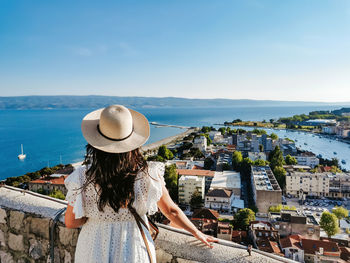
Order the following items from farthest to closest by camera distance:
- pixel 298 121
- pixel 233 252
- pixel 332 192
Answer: pixel 298 121
pixel 332 192
pixel 233 252

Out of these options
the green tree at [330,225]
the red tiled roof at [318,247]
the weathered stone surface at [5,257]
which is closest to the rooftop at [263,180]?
the green tree at [330,225]

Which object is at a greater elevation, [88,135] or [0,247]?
[88,135]

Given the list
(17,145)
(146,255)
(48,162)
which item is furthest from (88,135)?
(17,145)

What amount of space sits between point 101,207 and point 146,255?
0.23 meters

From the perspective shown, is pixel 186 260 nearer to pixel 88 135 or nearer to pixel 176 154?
pixel 88 135

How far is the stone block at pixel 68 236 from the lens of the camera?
1.32 m

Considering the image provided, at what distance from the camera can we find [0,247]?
1569mm

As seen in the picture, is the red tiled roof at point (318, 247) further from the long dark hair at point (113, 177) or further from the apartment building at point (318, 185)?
the apartment building at point (318, 185)

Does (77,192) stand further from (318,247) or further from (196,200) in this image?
(196,200)

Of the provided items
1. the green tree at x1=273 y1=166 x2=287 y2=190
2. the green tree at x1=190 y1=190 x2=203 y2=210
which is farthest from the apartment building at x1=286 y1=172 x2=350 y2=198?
the green tree at x1=190 y1=190 x2=203 y2=210

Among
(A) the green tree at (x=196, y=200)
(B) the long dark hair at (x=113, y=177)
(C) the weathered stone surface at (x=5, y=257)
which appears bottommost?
(A) the green tree at (x=196, y=200)

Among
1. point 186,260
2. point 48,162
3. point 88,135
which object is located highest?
point 88,135

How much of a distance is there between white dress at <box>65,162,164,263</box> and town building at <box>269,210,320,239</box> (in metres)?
10.00

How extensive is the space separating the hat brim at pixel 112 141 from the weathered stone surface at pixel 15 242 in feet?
3.39
